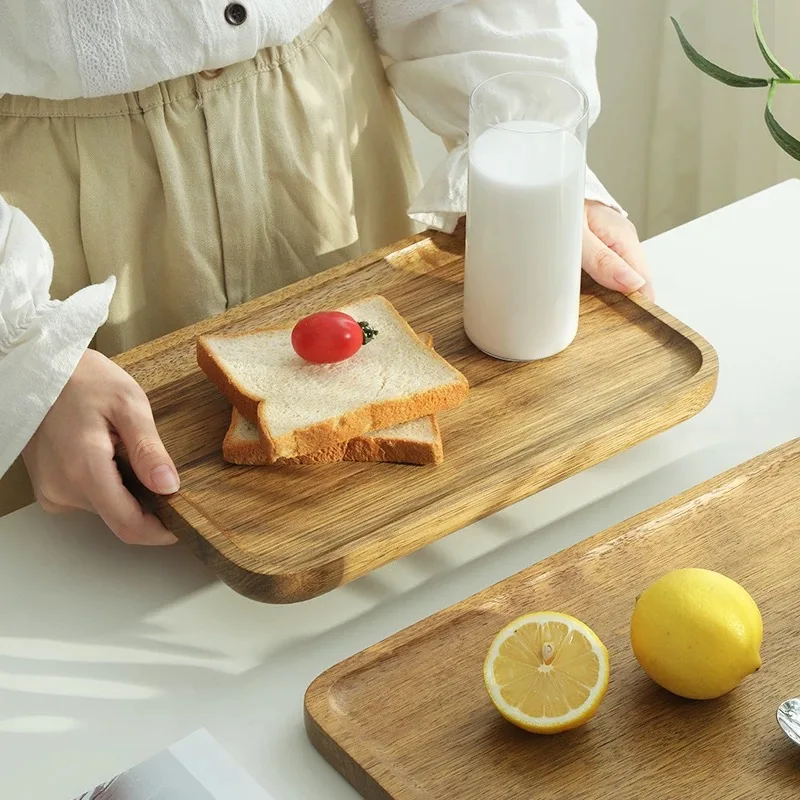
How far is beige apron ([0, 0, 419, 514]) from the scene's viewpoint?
1190 mm

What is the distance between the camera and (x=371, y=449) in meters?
1.04

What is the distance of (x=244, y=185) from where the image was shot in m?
1.27

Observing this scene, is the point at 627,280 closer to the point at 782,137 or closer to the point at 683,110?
the point at 782,137

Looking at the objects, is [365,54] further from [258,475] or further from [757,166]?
[757,166]

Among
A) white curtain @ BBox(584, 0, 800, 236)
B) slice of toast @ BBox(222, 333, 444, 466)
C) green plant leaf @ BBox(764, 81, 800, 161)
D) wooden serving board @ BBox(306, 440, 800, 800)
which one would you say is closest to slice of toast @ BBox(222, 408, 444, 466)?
slice of toast @ BBox(222, 333, 444, 466)

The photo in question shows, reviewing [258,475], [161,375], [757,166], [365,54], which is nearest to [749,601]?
[258,475]

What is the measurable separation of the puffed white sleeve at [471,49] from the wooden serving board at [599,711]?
1.50ft

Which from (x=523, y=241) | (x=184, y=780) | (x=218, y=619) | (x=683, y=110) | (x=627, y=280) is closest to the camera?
(x=184, y=780)

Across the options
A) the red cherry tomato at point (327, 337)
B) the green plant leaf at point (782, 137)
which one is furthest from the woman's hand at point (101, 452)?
the green plant leaf at point (782, 137)

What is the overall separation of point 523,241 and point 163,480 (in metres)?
0.37

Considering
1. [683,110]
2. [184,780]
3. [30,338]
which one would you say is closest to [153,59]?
[30,338]

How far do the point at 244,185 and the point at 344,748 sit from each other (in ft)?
2.11

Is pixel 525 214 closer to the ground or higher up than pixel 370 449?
higher up

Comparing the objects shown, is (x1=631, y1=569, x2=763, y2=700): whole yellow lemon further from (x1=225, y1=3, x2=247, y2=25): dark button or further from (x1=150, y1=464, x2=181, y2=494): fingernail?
(x1=225, y1=3, x2=247, y2=25): dark button
